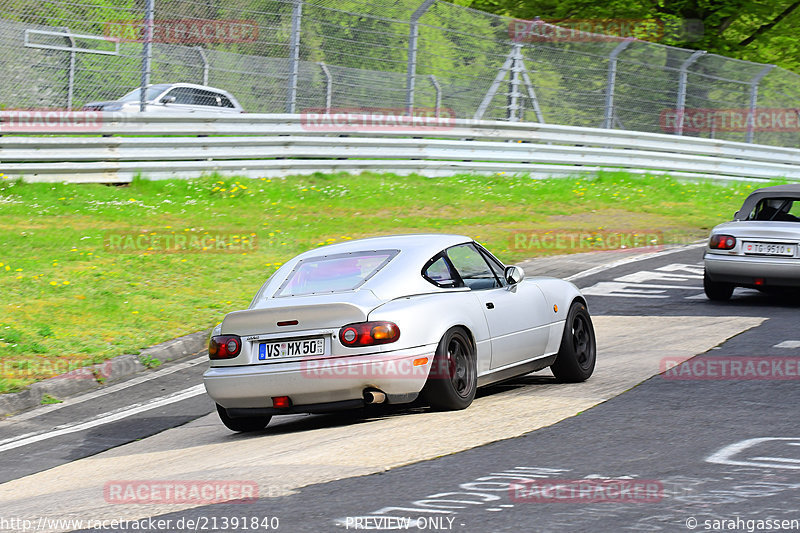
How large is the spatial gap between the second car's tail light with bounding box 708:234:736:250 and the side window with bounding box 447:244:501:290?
5178 millimetres

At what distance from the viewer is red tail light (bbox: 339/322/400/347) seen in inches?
274

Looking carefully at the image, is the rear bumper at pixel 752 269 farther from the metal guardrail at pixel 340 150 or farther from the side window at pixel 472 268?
the metal guardrail at pixel 340 150

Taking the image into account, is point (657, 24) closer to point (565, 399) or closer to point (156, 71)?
point (156, 71)

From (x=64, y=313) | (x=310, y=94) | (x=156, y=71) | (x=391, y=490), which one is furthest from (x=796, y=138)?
(x=391, y=490)

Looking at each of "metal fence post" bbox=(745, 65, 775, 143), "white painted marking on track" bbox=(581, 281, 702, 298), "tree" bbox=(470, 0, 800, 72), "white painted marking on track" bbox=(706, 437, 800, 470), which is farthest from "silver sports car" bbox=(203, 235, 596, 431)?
"tree" bbox=(470, 0, 800, 72)

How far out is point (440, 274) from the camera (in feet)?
25.6

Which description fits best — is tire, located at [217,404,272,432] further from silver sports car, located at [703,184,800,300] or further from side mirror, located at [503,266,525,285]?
silver sports car, located at [703,184,800,300]

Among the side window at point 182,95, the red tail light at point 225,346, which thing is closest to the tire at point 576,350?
the red tail light at point 225,346

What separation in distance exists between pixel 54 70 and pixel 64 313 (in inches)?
266

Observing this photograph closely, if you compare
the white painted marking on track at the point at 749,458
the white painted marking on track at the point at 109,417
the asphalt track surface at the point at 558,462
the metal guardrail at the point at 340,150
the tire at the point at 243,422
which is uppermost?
the metal guardrail at the point at 340,150

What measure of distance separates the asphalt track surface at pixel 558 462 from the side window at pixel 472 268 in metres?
0.86

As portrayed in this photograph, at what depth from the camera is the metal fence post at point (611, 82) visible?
24.6m

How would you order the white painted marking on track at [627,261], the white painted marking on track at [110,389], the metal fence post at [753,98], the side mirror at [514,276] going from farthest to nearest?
the metal fence post at [753,98] < the white painted marking on track at [627,261] < the white painted marking on track at [110,389] < the side mirror at [514,276]

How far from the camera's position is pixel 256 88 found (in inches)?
750
